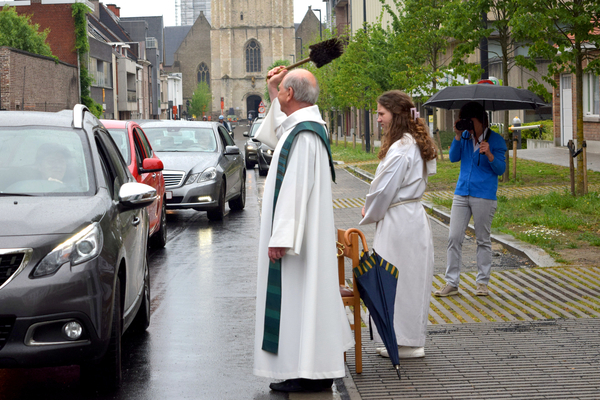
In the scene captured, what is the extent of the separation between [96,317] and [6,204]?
0.88 meters

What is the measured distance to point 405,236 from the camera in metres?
5.24

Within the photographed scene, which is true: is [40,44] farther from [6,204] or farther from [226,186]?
[6,204]

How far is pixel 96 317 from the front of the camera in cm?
410

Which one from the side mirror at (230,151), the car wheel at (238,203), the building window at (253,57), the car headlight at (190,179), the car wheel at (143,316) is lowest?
the car wheel at (143,316)

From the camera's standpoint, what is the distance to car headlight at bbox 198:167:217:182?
43.7 ft

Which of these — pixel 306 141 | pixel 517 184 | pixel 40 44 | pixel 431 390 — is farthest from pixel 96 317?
pixel 40 44

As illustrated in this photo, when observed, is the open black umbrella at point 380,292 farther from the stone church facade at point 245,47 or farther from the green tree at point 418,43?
the stone church facade at point 245,47

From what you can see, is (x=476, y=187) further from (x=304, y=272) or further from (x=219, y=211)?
(x=219, y=211)

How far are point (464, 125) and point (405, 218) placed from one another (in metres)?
2.07

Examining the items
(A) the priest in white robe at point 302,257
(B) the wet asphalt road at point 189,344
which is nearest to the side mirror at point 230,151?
(B) the wet asphalt road at point 189,344

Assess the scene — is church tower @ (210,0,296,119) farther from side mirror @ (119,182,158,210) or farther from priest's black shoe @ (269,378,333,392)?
priest's black shoe @ (269,378,333,392)

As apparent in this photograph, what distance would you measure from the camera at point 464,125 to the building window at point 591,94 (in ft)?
72.8

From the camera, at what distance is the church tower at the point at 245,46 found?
112 m

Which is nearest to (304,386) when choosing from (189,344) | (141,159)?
(189,344)
